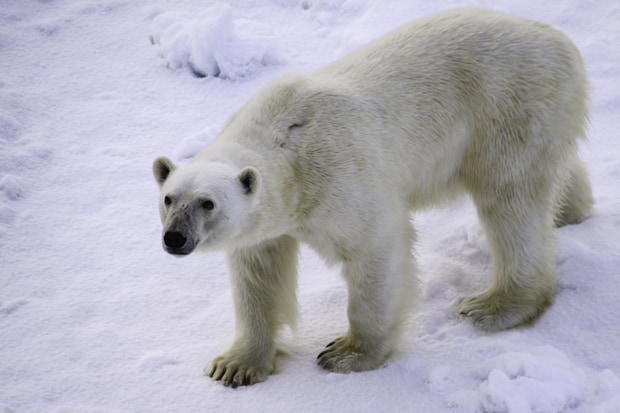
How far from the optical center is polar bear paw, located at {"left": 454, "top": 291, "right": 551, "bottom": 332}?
429 centimetres

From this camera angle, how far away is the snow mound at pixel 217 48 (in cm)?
715

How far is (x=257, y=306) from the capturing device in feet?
13.6

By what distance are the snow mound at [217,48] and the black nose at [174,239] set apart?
4264mm

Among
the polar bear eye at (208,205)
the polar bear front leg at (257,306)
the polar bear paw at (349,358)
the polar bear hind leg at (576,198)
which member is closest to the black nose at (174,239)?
the polar bear eye at (208,205)

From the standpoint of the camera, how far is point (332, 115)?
387 centimetres

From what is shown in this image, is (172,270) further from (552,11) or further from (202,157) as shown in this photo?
(552,11)

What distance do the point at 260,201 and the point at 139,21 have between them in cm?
562

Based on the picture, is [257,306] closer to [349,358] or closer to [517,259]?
[349,358]

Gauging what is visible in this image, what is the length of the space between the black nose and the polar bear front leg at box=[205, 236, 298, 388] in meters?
0.88

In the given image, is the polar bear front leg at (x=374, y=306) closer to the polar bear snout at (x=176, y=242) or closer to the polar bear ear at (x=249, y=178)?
the polar bear ear at (x=249, y=178)

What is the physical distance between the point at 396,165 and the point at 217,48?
3747mm

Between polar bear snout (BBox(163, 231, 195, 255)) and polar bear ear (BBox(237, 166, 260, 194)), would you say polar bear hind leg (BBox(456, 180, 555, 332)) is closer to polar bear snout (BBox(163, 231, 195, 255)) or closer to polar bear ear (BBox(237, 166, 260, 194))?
polar bear ear (BBox(237, 166, 260, 194))

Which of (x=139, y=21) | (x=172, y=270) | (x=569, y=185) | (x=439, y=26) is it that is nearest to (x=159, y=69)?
(x=139, y=21)

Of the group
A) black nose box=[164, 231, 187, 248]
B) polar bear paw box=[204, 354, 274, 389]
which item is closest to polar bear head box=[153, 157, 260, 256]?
black nose box=[164, 231, 187, 248]
